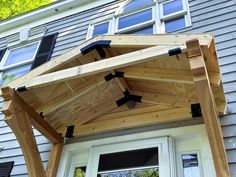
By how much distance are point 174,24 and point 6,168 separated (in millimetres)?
3088

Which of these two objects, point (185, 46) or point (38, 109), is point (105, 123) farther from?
point (185, 46)

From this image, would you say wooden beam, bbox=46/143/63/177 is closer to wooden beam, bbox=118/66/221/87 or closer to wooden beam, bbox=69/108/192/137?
wooden beam, bbox=69/108/192/137

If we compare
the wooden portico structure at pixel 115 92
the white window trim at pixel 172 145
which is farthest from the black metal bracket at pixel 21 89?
the white window trim at pixel 172 145

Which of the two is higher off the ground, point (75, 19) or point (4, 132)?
point (75, 19)

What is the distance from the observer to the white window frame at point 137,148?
2.65m

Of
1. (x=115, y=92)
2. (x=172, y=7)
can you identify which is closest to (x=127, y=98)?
(x=115, y=92)

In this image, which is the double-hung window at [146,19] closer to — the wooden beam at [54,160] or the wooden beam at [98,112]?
the wooden beam at [98,112]

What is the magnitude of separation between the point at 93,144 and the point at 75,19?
10.3 ft

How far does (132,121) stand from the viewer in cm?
312

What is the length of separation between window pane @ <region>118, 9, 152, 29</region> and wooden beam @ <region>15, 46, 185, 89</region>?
2513 mm

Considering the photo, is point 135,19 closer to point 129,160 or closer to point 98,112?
point 98,112

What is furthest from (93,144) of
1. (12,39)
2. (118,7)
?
(12,39)

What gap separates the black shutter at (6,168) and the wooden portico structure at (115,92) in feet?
2.31

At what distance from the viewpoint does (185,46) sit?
7.29ft
